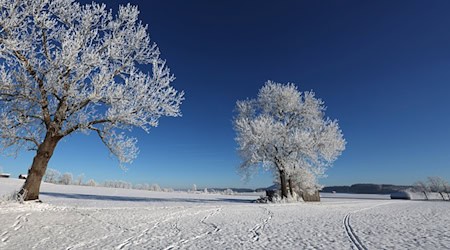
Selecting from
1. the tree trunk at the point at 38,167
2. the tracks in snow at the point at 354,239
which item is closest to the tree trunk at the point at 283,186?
the tracks in snow at the point at 354,239

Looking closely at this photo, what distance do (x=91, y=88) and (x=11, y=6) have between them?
3.88 metres

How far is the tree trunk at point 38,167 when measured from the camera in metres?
11.9

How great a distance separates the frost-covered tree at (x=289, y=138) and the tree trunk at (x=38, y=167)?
527 inches

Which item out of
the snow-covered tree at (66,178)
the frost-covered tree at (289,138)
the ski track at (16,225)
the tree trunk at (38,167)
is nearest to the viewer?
the ski track at (16,225)

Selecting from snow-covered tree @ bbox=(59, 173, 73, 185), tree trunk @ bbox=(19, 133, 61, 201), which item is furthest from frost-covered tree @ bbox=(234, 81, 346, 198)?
snow-covered tree @ bbox=(59, 173, 73, 185)

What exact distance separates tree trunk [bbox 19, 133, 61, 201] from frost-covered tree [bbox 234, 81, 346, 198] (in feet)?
43.9

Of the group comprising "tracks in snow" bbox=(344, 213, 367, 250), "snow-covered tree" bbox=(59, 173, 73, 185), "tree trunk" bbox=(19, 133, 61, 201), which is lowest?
"tracks in snow" bbox=(344, 213, 367, 250)

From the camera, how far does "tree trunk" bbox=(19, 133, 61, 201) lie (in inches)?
467

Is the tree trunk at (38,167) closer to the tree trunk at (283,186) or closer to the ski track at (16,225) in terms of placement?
the ski track at (16,225)

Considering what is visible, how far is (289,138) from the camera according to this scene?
21.8m

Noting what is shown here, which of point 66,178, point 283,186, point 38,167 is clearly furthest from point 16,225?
point 66,178

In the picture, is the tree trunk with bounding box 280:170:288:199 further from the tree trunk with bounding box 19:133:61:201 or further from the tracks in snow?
the tree trunk with bounding box 19:133:61:201

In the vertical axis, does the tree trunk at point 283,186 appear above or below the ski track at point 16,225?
above

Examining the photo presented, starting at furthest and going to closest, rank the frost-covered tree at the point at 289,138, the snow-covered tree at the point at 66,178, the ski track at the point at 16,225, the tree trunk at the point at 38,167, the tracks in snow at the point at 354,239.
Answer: the snow-covered tree at the point at 66,178
the frost-covered tree at the point at 289,138
the tree trunk at the point at 38,167
the ski track at the point at 16,225
the tracks in snow at the point at 354,239
